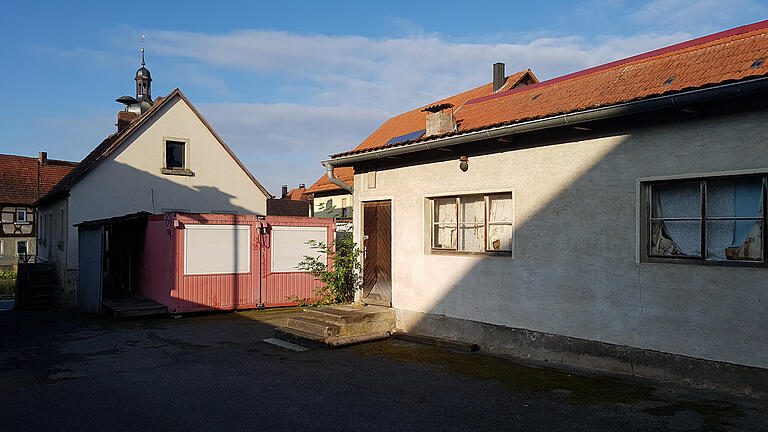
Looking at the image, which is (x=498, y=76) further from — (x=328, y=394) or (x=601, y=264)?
(x=328, y=394)

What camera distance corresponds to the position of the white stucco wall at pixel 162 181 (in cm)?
1955

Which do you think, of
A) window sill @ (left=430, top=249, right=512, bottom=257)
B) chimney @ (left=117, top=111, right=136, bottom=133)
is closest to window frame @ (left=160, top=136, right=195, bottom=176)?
chimney @ (left=117, top=111, right=136, bottom=133)

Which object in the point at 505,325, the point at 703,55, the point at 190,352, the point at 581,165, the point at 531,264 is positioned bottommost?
the point at 190,352

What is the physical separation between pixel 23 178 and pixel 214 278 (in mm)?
31192

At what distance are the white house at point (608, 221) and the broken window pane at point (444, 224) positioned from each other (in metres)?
0.03

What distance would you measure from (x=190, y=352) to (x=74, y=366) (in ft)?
5.52

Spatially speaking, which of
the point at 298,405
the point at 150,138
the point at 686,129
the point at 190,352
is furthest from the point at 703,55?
the point at 150,138

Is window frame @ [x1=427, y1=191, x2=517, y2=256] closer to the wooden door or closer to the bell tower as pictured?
the wooden door

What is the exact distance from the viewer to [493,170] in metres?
8.67

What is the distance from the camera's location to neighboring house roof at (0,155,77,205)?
3634 centimetres

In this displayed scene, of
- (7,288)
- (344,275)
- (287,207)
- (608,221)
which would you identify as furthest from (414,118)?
(287,207)

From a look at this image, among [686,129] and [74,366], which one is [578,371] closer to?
[686,129]

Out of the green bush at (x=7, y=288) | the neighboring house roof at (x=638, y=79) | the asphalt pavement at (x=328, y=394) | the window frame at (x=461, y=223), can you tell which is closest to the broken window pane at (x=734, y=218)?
the neighboring house roof at (x=638, y=79)

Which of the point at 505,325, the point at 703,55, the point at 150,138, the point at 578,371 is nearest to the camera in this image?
the point at 578,371
